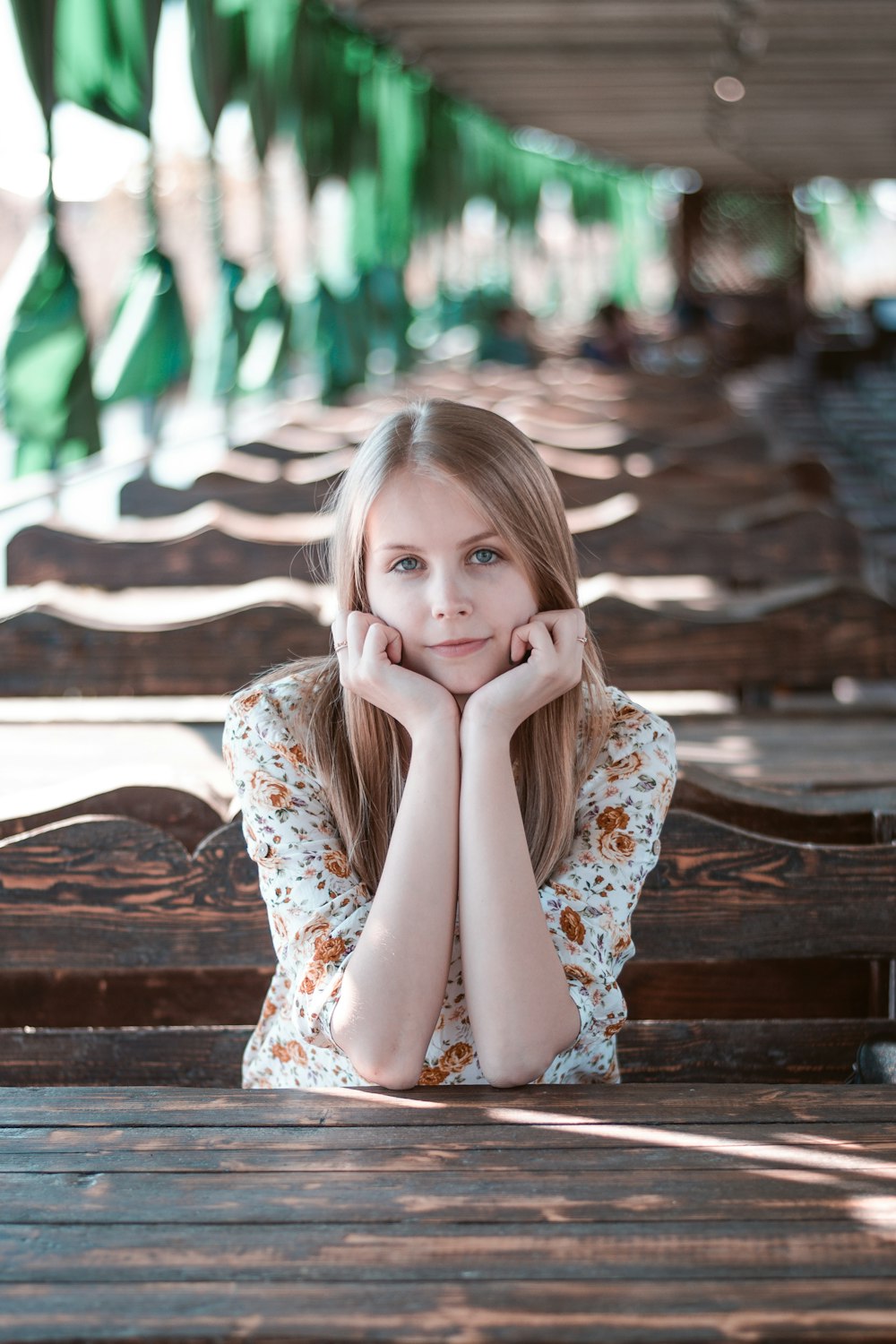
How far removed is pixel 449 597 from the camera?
4.97ft

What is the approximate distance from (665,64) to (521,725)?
8.04 m

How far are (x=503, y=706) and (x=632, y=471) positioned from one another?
10.3 ft

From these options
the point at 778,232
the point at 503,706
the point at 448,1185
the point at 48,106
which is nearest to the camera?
the point at 448,1185

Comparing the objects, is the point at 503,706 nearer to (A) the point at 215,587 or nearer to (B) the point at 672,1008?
(B) the point at 672,1008

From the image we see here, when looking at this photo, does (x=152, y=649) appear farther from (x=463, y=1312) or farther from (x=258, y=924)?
(x=463, y=1312)

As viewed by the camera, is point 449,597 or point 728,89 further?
point 728,89

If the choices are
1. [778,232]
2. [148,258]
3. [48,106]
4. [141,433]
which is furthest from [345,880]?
[778,232]

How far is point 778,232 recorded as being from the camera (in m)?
20.6

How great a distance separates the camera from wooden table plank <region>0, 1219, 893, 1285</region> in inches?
39.2

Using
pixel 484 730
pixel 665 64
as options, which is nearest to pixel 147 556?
pixel 484 730

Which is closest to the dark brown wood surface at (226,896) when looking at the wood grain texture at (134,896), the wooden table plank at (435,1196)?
the wood grain texture at (134,896)

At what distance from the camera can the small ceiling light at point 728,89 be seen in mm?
9523

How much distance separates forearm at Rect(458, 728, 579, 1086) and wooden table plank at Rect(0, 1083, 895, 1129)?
4 centimetres

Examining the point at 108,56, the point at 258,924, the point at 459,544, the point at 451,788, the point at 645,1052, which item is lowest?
the point at 645,1052
